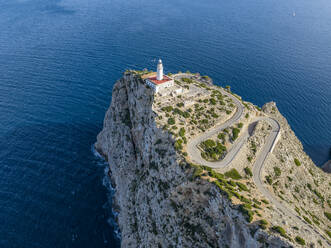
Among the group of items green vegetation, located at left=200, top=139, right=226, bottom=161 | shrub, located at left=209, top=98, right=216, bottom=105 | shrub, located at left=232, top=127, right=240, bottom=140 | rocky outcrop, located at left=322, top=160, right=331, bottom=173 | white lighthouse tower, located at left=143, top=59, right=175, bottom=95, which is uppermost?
white lighthouse tower, located at left=143, top=59, right=175, bottom=95

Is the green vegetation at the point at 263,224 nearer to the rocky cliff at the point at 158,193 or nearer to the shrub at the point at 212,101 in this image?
the rocky cliff at the point at 158,193

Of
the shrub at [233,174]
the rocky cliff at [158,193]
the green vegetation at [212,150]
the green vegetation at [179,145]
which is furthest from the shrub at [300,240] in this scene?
the green vegetation at [179,145]

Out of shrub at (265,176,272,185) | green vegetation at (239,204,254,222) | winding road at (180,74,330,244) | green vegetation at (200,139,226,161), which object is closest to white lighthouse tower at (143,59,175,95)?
winding road at (180,74,330,244)

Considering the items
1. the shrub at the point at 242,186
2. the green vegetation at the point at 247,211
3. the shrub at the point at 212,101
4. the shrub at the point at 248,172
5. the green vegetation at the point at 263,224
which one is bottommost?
the shrub at the point at 248,172

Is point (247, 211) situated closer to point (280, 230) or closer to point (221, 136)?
point (280, 230)

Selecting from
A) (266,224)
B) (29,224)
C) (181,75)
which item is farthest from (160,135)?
(29,224)

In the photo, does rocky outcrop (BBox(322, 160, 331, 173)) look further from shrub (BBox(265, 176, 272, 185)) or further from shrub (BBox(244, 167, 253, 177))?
shrub (BBox(244, 167, 253, 177))
